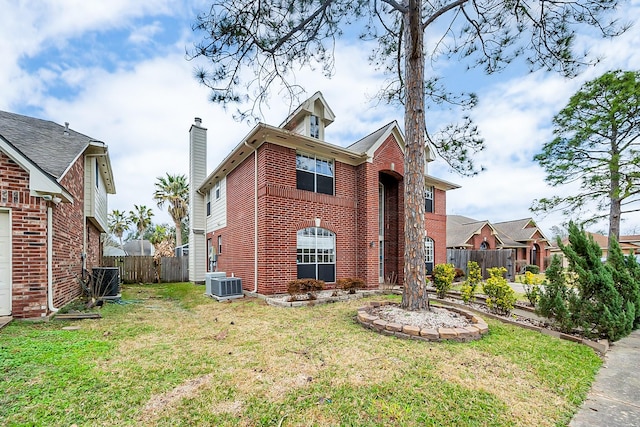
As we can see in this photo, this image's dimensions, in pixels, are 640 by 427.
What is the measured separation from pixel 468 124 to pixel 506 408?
6677 mm

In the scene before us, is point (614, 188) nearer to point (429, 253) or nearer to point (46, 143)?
point (429, 253)

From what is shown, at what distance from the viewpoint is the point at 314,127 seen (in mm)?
11031

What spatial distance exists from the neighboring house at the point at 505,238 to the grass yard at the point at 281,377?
58.8ft

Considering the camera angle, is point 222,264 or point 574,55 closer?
point 574,55

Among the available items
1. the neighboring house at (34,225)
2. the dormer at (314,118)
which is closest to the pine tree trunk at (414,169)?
the dormer at (314,118)

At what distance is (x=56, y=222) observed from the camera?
6523mm

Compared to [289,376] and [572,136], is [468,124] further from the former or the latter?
[572,136]

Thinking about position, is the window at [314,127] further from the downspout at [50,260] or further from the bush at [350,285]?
the downspout at [50,260]

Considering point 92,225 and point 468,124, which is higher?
point 468,124

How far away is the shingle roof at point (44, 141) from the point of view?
21.5 feet

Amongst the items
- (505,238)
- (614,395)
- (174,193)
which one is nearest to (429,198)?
(614,395)

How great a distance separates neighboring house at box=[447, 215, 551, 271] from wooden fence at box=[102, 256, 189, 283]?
19.6m

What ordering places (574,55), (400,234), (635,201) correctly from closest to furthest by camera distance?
(574,55) → (400,234) → (635,201)

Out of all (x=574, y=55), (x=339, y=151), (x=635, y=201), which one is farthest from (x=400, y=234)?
(x=635, y=201)
